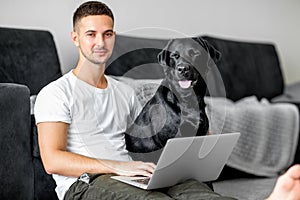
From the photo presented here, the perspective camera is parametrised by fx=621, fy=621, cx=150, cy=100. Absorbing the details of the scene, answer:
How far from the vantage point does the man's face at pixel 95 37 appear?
1645mm

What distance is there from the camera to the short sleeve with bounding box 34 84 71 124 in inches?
65.5

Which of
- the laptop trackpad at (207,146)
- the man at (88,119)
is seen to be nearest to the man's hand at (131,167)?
the man at (88,119)

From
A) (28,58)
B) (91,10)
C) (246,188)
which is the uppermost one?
(91,10)

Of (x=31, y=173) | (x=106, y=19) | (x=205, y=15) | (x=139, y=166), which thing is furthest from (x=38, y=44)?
(x=205, y=15)

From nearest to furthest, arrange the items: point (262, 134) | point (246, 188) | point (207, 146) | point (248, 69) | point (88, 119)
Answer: point (207, 146)
point (88, 119)
point (246, 188)
point (262, 134)
point (248, 69)

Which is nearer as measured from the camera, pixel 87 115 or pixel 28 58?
pixel 87 115

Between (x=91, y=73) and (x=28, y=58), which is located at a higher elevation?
(x=91, y=73)

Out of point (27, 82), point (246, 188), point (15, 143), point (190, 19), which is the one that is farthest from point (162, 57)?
point (190, 19)

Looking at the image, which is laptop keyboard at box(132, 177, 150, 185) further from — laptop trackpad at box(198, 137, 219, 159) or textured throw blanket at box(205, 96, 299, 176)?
textured throw blanket at box(205, 96, 299, 176)

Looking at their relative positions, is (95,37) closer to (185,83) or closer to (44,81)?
(185,83)

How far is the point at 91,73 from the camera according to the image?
1715 millimetres

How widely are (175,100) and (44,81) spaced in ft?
2.87

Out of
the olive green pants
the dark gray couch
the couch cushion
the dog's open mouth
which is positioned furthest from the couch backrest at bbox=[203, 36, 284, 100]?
the olive green pants

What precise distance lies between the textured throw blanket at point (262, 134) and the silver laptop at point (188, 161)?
0.90 metres
